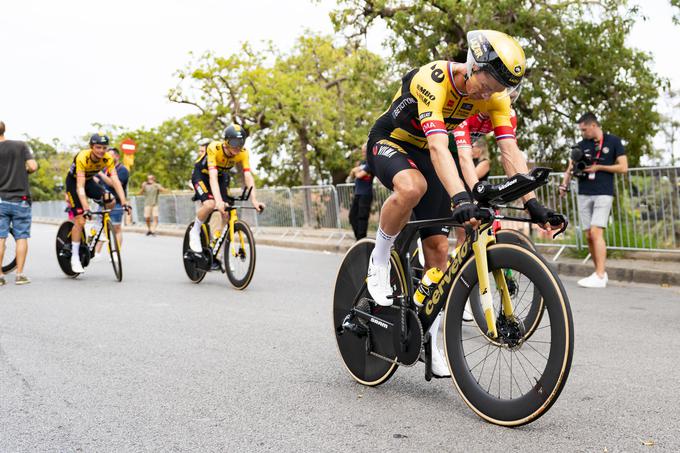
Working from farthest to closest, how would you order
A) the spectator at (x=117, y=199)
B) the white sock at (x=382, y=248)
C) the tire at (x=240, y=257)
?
1. the spectator at (x=117, y=199)
2. the tire at (x=240, y=257)
3. the white sock at (x=382, y=248)

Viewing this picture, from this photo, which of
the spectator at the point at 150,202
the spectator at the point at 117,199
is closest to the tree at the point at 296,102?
the spectator at the point at 150,202

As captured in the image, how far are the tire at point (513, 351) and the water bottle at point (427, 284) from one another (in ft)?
0.76

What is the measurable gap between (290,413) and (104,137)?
6.74 meters

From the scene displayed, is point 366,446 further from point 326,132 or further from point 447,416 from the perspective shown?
point 326,132

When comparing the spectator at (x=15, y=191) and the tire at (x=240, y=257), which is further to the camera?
the spectator at (x=15, y=191)

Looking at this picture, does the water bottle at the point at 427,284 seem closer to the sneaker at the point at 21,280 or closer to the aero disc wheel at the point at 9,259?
the sneaker at the point at 21,280

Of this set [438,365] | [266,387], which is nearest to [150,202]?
[266,387]

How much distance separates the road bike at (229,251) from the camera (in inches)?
340

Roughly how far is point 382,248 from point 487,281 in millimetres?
822

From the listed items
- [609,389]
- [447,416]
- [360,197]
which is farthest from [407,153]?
[360,197]

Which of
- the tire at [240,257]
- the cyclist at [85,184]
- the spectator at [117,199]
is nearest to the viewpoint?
the tire at [240,257]

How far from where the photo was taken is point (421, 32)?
15422 mm

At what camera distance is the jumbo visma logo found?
139 inches

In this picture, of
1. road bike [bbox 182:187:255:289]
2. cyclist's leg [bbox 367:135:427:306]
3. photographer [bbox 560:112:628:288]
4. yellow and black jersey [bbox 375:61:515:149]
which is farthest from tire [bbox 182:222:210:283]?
yellow and black jersey [bbox 375:61:515:149]
